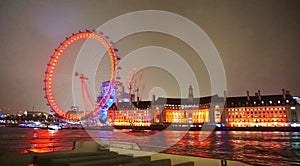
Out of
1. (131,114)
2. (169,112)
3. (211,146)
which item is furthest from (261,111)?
(211,146)

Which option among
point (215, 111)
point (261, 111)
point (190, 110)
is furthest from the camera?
point (190, 110)

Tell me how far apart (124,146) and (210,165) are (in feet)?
11.8

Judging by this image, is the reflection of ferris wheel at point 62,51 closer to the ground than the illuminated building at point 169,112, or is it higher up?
higher up

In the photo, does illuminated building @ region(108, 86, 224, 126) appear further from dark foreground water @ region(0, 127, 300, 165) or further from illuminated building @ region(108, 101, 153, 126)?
dark foreground water @ region(0, 127, 300, 165)

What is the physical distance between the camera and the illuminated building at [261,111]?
90.1 metres

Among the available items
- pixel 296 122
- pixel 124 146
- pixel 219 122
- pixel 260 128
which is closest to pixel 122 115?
pixel 219 122

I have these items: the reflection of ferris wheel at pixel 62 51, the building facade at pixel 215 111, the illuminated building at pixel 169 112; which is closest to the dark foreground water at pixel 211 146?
the reflection of ferris wheel at pixel 62 51

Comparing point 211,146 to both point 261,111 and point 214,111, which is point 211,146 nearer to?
point 261,111

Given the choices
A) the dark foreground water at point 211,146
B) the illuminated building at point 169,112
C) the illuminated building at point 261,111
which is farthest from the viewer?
the illuminated building at point 169,112

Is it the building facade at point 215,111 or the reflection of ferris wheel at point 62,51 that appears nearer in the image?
the reflection of ferris wheel at point 62,51

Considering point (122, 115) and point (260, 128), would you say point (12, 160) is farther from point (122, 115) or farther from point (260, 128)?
point (122, 115)

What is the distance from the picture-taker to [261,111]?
94.8m

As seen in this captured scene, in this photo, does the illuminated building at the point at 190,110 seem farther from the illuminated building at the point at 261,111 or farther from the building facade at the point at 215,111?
the illuminated building at the point at 261,111

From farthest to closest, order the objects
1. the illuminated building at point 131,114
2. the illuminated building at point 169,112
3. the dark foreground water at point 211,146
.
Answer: the illuminated building at point 131,114, the illuminated building at point 169,112, the dark foreground water at point 211,146
